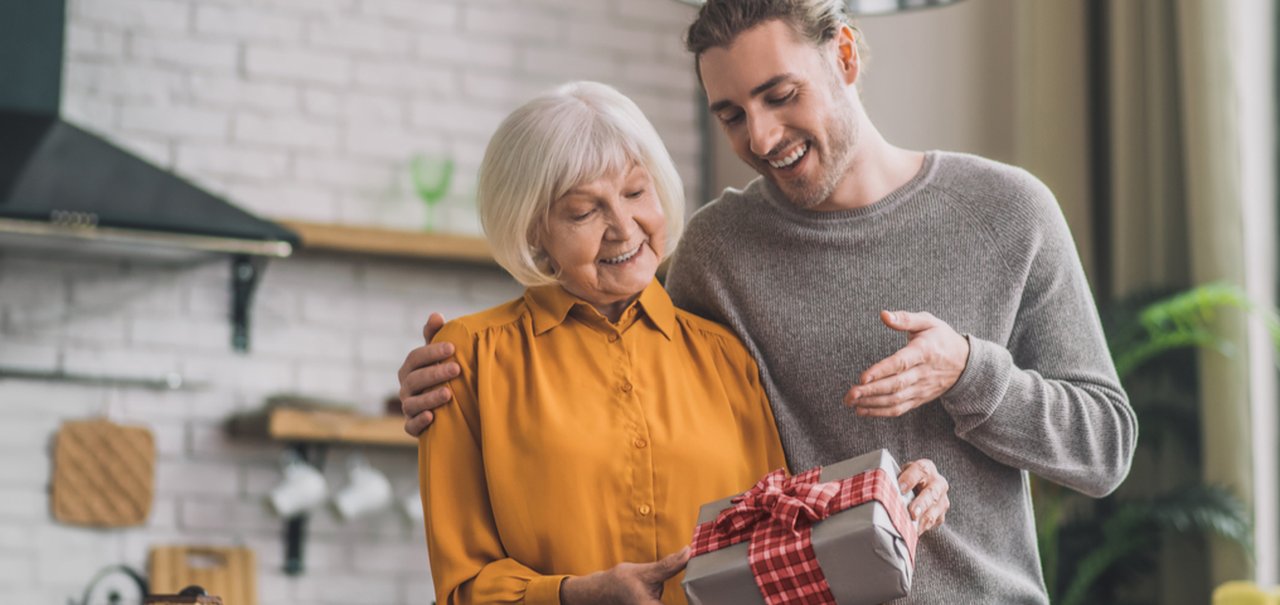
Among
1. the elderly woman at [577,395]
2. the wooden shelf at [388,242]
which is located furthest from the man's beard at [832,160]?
the wooden shelf at [388,242]

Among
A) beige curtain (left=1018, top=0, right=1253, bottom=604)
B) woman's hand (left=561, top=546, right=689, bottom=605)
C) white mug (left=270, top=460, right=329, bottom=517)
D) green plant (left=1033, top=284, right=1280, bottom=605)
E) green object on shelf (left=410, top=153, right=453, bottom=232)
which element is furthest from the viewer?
green object on shelf (left=410, top=153, right=453, bottom=232)

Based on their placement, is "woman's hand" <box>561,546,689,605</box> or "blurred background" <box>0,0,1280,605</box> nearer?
"woman's hand" <box>561,546,689,605</box>

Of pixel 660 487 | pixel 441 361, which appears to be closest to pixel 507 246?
pixel 441 361

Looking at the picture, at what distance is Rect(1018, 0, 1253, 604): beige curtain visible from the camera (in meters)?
3.46

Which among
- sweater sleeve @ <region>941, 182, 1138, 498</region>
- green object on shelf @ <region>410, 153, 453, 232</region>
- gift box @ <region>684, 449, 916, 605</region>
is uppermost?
green object on shelf @ <region>410, 153, 453, 232</region>

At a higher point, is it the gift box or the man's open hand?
the man's open hand

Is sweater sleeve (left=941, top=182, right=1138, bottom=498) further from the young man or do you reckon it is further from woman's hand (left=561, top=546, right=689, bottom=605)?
woman's hand (left=561, top=546, right=689, bottom=605)

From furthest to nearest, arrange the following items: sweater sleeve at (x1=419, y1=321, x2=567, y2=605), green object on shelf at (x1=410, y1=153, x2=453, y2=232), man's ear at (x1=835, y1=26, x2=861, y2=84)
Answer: green object on shelf at (x1=410, y1=153, x2=453, y2=232)
man's ear at (x1=835, y1=26, x2=861, y2=84)
sweater sleeve at (x1=419, y1=321, x2=567, y2=605)

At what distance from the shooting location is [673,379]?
1.74 m

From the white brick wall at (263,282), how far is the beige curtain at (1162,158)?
67.7 inches

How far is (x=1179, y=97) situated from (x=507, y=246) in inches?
98.3

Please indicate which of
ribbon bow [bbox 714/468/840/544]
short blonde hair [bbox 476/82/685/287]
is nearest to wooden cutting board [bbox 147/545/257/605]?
short blonde hair [bbox 476/82/685/287]

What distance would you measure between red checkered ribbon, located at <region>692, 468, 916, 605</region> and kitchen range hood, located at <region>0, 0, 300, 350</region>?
2.74 m

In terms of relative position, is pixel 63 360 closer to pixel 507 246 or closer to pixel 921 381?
pixel 507 246
